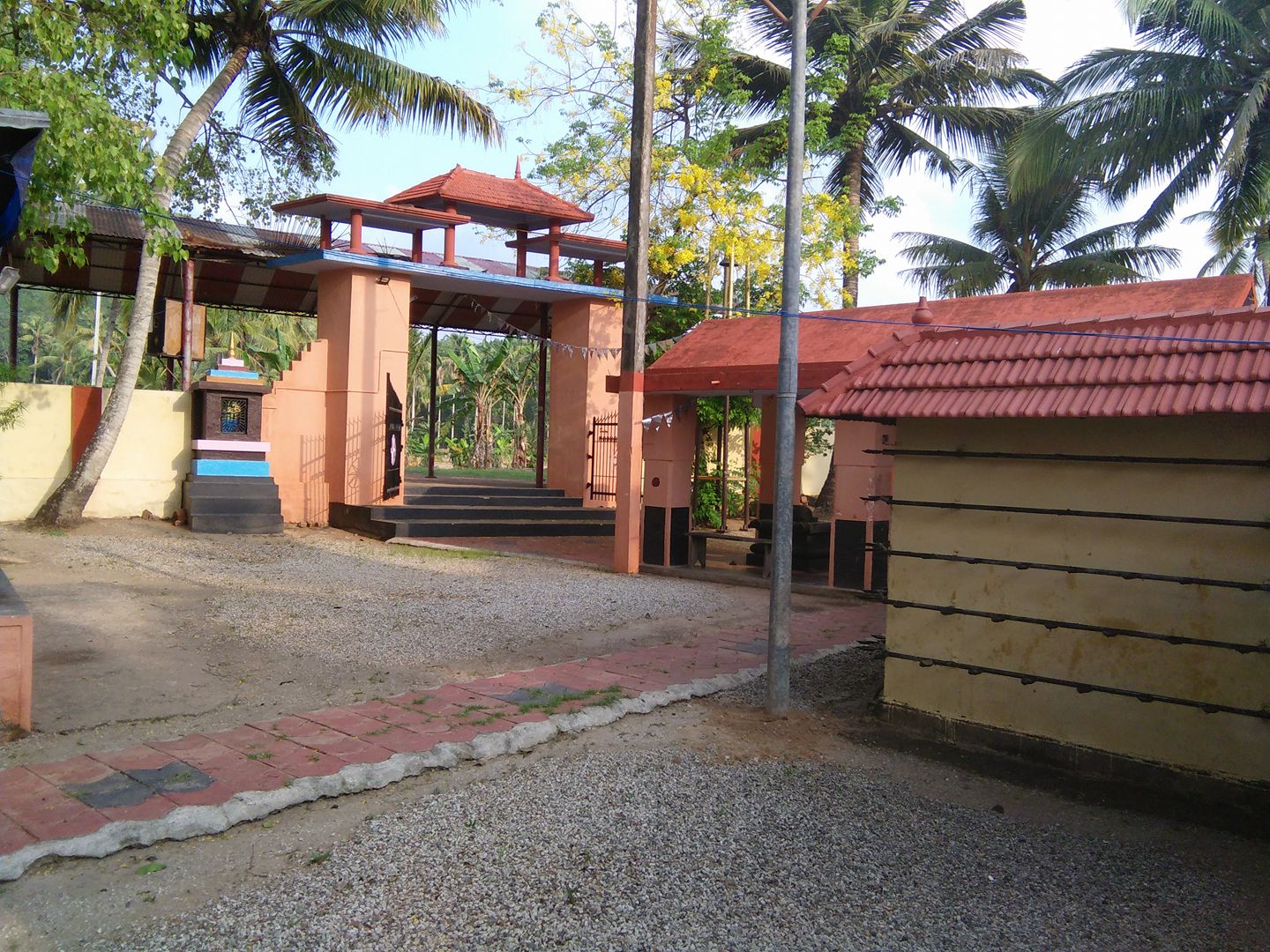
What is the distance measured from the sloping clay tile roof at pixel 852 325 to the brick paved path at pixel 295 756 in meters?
3.54

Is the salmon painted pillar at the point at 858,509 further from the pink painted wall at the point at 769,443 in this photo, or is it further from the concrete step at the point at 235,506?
the concrete step at the point at 235,506

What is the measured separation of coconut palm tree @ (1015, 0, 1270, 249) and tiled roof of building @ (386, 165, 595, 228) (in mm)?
8758

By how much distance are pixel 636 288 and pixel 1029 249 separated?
629 inches

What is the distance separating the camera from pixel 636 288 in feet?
39.2

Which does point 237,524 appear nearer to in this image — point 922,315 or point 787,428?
point 787,428

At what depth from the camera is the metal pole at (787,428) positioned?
618cm

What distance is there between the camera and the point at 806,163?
19109mm

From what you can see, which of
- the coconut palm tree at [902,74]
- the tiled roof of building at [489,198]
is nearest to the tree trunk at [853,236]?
the coconut palm tree at [902,74]

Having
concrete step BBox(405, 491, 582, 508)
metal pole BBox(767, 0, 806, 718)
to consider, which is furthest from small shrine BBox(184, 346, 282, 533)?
metal pole BBox(767, 0, 806, 718)

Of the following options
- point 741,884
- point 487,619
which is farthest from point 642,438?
point 741,884

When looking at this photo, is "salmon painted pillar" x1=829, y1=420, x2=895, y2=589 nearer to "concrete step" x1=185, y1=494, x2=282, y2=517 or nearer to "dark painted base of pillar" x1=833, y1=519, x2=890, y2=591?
"dark painted base of pillar" x1=833, y1=519, x2=890, y2=591

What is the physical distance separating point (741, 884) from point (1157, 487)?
2.94 metres

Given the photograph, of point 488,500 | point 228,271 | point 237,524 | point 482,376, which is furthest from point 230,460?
point 482,376

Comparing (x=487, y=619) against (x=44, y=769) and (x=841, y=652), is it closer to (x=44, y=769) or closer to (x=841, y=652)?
(x=841, y=652)
